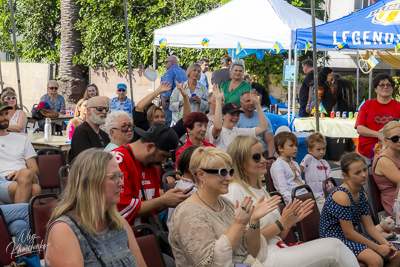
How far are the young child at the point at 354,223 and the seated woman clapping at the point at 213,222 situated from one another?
1070 mm

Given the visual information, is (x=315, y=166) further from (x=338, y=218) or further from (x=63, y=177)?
(x=63, y=177)

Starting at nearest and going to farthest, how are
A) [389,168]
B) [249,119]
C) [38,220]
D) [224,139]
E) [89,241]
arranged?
1. [89,241]
2. [38,220]
3. [389,168]
4. [224,139]
5. [249,119]

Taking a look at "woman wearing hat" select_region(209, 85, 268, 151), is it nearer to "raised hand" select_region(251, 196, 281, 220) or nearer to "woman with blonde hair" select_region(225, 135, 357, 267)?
"woman with blonde hair" select_region(225, 135, 357, 267)

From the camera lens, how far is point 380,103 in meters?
7.22

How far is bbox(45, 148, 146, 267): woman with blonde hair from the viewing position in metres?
2.85

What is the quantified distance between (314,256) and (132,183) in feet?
4.57

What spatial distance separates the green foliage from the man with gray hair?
19197 millimetres

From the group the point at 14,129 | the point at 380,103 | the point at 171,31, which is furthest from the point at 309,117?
the point at 14,129

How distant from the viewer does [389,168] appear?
567 cm

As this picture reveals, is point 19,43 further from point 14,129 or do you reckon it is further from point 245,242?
point 245,242

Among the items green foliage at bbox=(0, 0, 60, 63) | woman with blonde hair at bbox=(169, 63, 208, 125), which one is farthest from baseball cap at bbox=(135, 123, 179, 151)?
green foliage at bbox=(0, 0, 60, 63)

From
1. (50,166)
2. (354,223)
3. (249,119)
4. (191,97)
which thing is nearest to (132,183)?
(354,223)

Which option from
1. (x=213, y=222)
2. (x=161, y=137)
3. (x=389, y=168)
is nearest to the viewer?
(x=213, y=222)

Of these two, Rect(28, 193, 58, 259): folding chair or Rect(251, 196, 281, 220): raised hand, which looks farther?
Rect(28, 193, 58, 259): folding chair
